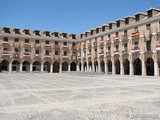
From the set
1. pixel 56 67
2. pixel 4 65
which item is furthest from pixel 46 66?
pixel 4 65

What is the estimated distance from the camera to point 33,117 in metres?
6.24

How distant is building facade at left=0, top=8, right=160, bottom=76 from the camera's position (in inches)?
1452

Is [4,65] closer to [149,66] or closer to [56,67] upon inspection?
[56,67]

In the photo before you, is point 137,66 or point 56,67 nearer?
point 137,66

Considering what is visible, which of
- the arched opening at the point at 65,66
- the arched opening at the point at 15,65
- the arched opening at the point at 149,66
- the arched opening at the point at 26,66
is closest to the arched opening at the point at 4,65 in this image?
the arched opening at the point at 15,65

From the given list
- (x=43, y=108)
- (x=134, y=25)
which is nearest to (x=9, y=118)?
(x=43, y=108)

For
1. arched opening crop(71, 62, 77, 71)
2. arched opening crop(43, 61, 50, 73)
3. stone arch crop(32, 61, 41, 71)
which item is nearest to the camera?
stone arch crop(32, 61, 41, 71)

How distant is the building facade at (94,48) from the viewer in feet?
121

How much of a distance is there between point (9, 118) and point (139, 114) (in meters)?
4.43

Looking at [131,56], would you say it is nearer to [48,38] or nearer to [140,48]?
[140,48]

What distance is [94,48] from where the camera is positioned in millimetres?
52719

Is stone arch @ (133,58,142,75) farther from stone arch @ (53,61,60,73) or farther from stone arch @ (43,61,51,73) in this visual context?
stone arch @ (43,61,51,73)

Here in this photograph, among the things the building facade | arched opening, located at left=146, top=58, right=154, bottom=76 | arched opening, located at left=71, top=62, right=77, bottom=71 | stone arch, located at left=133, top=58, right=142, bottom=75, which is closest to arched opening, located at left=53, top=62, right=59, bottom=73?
the building facade

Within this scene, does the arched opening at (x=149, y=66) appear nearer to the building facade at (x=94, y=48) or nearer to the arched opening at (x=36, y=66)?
the building facade at (x=94, y=48)
